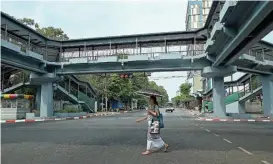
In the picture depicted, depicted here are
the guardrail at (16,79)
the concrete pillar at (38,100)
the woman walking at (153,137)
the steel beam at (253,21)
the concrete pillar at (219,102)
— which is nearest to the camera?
the woman walking at (153,137)

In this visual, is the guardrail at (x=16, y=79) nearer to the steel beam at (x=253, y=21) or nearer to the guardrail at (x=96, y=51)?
the guardrail at (x=96, y=51)

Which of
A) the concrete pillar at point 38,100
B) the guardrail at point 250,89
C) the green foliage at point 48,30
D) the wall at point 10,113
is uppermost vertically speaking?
the green foliage at point 48,30

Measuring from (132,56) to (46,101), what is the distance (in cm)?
1179

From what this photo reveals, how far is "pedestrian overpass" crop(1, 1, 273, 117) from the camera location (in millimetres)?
24188

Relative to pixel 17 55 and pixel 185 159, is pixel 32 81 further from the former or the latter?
pixel 185 159

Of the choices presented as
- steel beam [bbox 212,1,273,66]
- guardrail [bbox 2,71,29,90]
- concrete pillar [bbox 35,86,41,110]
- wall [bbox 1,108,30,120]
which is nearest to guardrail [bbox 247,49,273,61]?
steel beam [bbox 212,1,273,66]

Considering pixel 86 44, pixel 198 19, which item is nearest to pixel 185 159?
pixel 86 44

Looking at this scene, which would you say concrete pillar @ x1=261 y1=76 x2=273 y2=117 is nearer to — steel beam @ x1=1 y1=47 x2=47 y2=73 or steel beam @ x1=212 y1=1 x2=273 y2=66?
steel beam @ x1=212 y1=1 x2=273 y2=66

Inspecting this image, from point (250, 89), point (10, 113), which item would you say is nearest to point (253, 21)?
point (10, 113)

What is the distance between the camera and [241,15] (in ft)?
42.9

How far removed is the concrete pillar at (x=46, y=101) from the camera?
3131 cm

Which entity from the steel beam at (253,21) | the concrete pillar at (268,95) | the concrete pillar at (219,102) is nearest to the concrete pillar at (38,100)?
the concrete pillar at (219,102)

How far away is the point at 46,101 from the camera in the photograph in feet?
103

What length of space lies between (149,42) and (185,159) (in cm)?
2436
